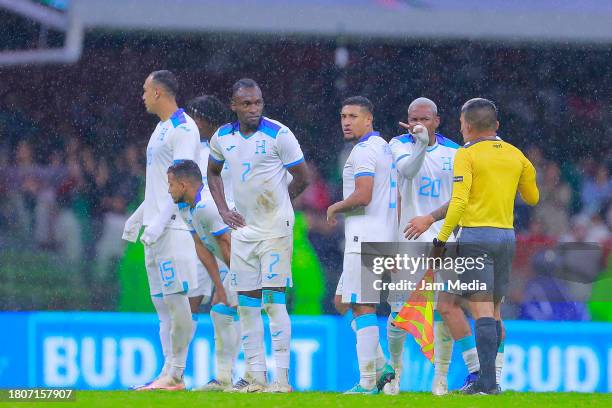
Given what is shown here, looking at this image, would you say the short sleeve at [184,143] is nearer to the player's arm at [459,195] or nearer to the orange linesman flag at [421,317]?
the orange linesman flag at [421,317]

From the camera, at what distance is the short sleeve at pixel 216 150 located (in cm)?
830

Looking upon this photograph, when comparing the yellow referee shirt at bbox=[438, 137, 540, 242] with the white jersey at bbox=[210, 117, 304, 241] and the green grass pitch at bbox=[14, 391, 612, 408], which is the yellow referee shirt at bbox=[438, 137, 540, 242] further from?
the white jersey at bbox=[210, 117, 304, 241]

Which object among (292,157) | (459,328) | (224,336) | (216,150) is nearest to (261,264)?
(292,157)

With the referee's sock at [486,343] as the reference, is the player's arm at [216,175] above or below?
above

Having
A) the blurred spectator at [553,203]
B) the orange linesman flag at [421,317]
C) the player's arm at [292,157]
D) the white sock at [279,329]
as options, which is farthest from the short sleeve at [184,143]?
the blurred spectator at [553,203]

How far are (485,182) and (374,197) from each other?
738mm

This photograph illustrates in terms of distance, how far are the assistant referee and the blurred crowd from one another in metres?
6.05

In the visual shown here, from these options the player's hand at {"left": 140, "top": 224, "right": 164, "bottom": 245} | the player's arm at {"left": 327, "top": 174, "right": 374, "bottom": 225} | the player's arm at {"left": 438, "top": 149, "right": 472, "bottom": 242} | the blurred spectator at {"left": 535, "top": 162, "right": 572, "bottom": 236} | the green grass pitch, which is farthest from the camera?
the blurred spectator at {"left": 535, "top": 162, "right": 572, "bottom": 236}

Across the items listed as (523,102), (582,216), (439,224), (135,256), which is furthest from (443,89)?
(439,224)

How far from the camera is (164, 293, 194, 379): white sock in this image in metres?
8.58

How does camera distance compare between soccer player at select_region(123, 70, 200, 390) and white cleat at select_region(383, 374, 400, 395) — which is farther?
soccer player at select_region(123, 70, 200, 390)

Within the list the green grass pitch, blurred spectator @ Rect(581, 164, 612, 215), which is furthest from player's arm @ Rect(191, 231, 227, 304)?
blurred spectator @ Rect(581, 164, 612, 215)

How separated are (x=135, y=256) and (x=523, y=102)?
4.88m

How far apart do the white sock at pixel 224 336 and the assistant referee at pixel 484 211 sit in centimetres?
174
